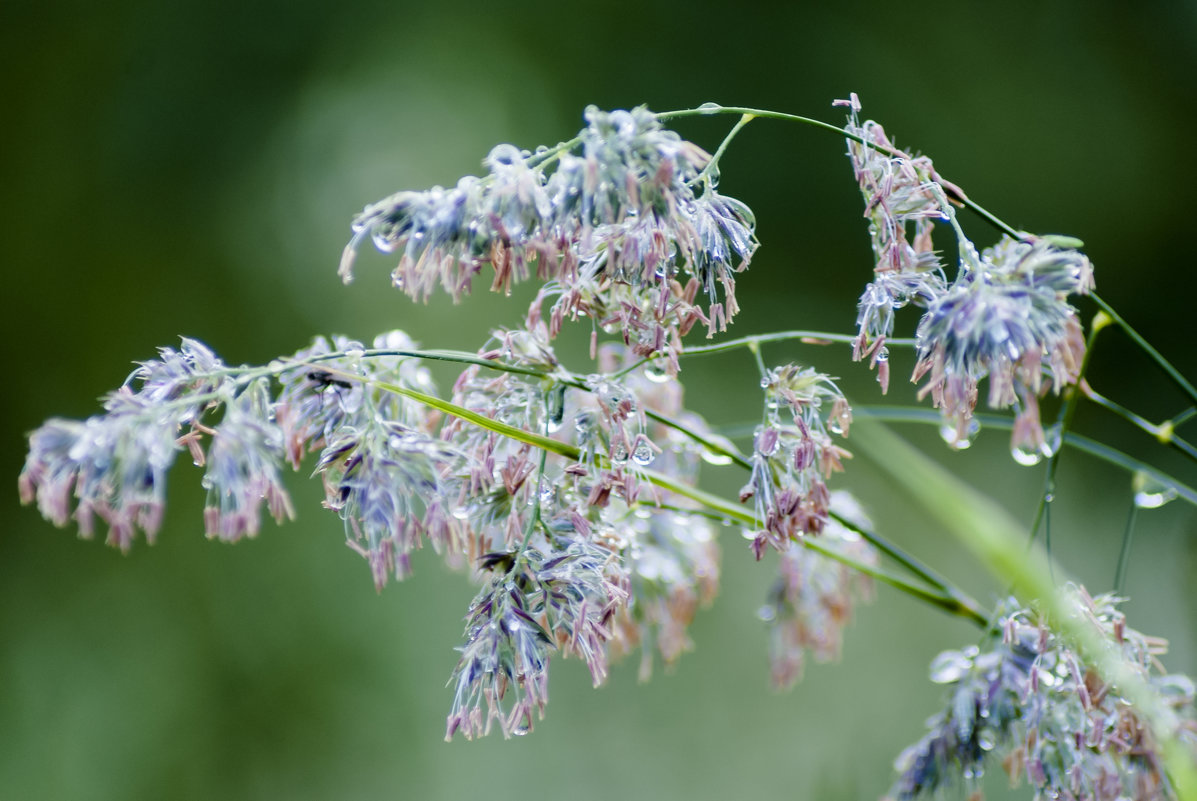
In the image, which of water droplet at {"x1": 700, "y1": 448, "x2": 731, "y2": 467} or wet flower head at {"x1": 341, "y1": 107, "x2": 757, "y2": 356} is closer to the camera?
wet flower head at {"x1": 341, "y1": 107, "x2": 757, "y2": 356}

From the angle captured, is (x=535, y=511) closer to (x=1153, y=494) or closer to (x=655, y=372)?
(x=655, y=372)

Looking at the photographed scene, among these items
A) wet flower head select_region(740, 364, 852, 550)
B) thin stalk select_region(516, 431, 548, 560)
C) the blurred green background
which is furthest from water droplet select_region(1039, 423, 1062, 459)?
the blurred green background

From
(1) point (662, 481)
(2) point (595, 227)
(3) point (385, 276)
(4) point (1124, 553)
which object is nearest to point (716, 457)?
(1) point (662, 481)

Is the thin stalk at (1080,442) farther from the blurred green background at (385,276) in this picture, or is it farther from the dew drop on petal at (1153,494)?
the blurred green background at (385,276)

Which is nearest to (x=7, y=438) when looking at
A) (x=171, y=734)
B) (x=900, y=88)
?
(x=171, y=734)

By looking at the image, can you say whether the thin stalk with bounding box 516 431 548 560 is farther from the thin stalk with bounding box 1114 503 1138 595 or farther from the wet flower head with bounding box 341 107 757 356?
the thin stalk with bounding box 1114 503 1138 595

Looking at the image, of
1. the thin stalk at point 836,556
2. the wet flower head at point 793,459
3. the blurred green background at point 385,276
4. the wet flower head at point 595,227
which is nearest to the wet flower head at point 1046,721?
the thin stalk at point 836,556
